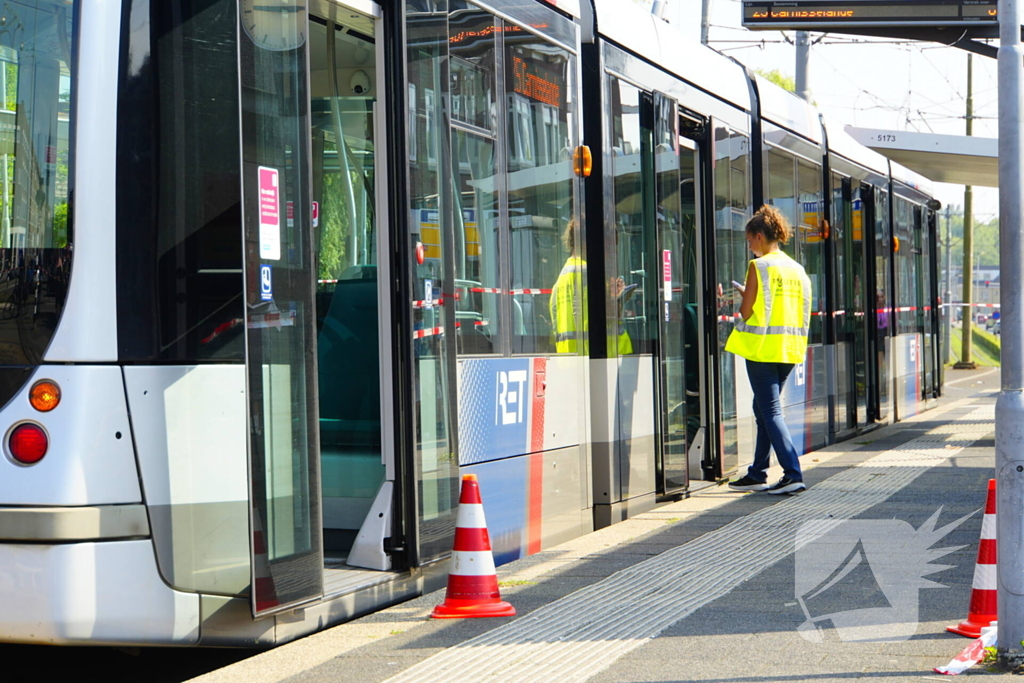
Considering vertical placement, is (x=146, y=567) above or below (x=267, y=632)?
above

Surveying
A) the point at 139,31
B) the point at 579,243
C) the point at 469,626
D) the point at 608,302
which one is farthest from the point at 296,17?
the point at 608,302

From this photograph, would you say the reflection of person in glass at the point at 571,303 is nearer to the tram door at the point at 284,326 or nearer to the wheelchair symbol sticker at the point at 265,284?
the tram door at the point at 284,326

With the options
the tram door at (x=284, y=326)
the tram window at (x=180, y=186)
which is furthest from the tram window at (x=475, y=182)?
the tram window at (x=180, y=186)

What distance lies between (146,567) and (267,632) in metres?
0.62

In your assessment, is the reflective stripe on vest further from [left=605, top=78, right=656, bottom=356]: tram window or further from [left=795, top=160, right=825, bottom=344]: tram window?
[left=795, top=160, right=825, bottom=344]: tram window

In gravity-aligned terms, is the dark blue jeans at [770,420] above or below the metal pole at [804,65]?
below

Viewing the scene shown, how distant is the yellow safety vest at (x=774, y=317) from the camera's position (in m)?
9.16

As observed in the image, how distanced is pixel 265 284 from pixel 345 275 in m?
1.74

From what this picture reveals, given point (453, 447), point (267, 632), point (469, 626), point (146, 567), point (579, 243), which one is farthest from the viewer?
point (579, 243)

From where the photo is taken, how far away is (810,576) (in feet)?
19.1

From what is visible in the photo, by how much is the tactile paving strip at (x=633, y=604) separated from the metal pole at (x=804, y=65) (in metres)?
14.1

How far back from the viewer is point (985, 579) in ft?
15.2

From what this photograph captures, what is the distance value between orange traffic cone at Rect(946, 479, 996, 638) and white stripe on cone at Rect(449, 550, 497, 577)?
1.76m

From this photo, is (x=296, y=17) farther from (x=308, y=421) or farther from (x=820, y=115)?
(x=820, y=115)
